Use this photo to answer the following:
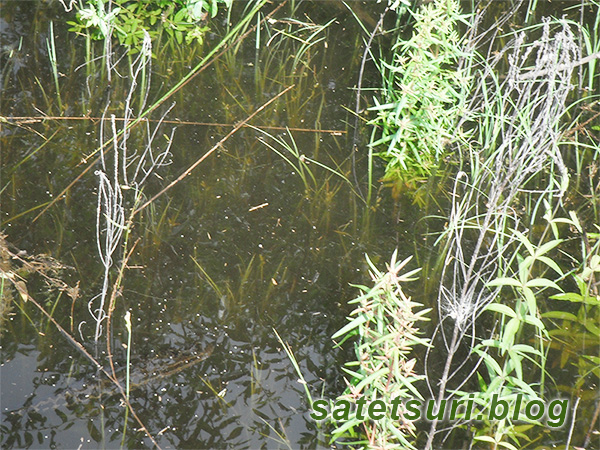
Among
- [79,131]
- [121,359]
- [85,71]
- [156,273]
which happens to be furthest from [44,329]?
[85,71]

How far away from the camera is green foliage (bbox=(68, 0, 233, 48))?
3.33m

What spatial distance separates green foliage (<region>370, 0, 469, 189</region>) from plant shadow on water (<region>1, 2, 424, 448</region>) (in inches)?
9.5

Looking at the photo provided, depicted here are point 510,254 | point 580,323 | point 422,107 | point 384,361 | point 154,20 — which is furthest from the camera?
point 154,20

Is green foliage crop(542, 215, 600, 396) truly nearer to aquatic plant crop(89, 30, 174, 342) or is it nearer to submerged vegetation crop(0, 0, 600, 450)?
submerged vegetation crop(0, 0, 600, 450)

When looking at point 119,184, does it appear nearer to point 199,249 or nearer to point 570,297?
point 199,249

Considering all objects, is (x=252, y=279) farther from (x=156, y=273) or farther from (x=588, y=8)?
(x=588, y=8)

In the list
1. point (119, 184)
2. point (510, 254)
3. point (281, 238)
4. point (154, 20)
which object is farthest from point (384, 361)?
point (154, 20)

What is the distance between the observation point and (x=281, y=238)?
2.60m

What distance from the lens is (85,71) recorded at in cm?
320

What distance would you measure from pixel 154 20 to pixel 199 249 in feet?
5.04

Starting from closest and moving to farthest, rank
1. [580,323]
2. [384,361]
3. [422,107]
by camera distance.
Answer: [384,361], [580,323], [422,107]

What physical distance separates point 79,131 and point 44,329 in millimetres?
1045

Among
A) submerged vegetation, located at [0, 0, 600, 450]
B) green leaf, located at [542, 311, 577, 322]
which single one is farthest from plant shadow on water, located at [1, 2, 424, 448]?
green leaf, located at [542, 311, 577, 322]

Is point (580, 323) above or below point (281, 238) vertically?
below
